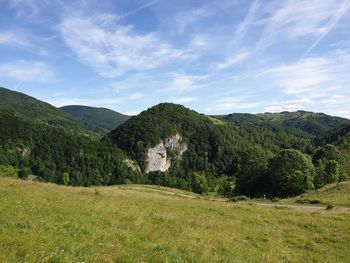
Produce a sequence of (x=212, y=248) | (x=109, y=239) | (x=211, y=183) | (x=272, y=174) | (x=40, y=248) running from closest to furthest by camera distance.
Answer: (x=40, y=248)
(x=109, y=239)
(x=212, y=248)
(x=272, y=174)
(x=211, y=183)

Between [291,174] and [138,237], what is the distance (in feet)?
207

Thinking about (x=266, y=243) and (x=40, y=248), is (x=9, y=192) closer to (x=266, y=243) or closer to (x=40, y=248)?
(x=40, y=248)

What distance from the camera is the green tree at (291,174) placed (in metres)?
68.9

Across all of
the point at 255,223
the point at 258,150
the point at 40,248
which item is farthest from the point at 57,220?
the point at 258,150

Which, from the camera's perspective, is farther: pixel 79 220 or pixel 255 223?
pixel 255 223

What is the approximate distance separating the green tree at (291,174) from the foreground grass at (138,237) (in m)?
48.6

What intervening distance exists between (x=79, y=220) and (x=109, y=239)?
2.72 m

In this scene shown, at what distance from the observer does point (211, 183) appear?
18975cm

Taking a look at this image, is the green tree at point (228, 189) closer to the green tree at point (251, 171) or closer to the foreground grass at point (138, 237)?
the green tree at point (251, 171)

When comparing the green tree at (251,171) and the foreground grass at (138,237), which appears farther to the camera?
the green tree at (251,171)

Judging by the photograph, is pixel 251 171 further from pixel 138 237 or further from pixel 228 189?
pixel 138 237

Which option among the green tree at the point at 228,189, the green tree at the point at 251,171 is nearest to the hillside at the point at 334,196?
the green tree at the point at 251,171

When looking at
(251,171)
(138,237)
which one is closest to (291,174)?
(251,171)

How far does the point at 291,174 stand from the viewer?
70875mm
